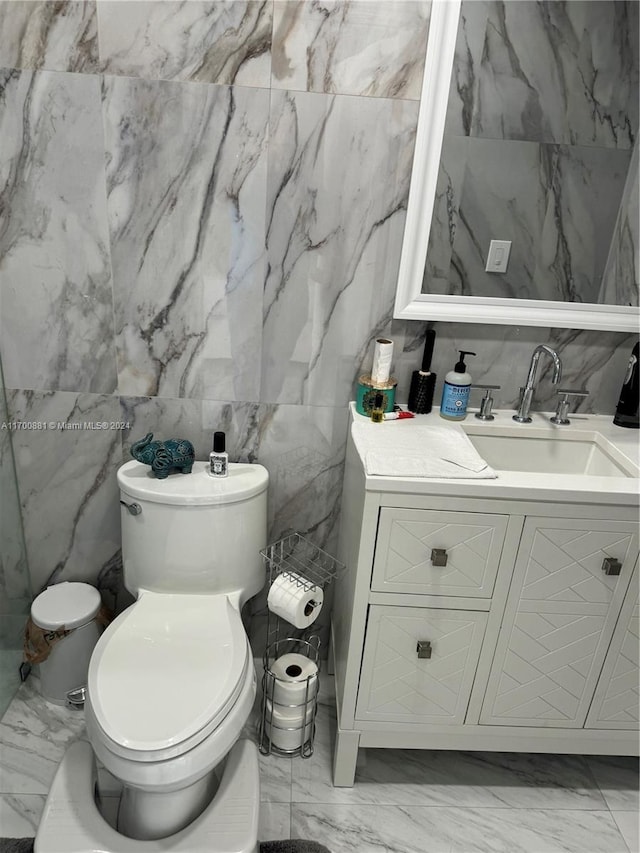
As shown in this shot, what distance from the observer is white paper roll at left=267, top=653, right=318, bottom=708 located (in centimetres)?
173

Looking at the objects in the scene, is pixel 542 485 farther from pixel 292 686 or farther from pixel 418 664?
pixel 292 686

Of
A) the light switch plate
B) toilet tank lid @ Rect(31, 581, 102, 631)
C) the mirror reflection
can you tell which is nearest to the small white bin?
toilet tank lid @ Rect(31, 581, 102, 631)

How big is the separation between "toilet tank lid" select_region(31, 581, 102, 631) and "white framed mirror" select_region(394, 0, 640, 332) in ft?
3.93

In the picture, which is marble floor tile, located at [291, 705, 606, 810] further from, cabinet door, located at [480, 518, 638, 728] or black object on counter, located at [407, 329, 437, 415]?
black object on counter, located at [407, 329, 437, 415]

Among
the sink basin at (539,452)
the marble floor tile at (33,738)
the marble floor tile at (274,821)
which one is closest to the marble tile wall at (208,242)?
the sink basin at (539,452)

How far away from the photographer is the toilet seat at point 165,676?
129 cm

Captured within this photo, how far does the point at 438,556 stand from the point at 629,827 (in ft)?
3.11

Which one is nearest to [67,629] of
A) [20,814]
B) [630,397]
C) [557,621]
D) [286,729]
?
[20,814]

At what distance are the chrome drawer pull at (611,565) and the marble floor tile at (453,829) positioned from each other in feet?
2.37

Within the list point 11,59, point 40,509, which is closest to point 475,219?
point 11,59

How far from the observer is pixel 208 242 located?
1607 millimetres

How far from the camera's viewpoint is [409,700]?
1603mm

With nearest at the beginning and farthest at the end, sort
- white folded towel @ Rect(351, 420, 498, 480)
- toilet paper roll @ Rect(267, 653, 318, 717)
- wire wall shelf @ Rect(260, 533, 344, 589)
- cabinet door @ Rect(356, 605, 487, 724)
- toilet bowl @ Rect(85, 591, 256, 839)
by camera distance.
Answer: toilet bowl @ Rect(85, 591, 256, 839)
white folded towel @ Rect(351, 420, 498, 480)
cabinet door @ Rect(356, 605, 487, 724)
toilet paper roll @ Rect(267, 653, 318, 717)
wire wall shelf @ Rect(260, 533, 344, 589)

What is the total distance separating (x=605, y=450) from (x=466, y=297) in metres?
0.52
